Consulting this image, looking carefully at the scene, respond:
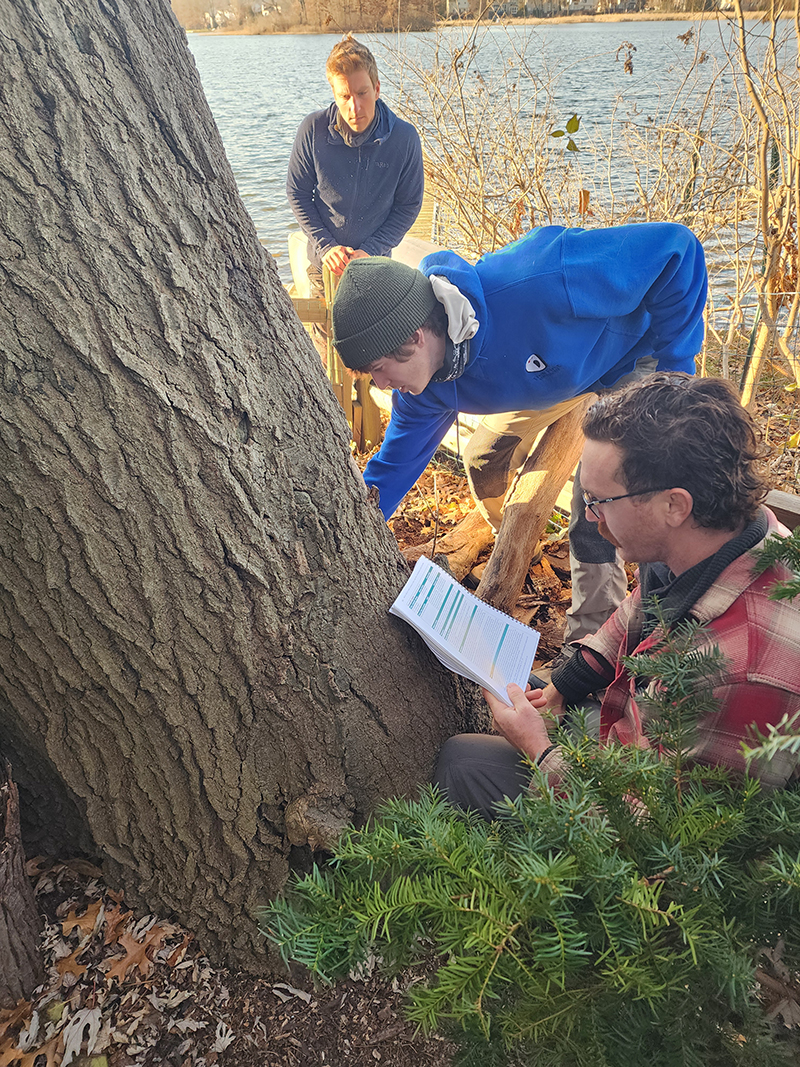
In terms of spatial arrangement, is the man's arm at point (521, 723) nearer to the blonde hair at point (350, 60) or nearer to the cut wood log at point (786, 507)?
the cut wood log at point (786, 507)

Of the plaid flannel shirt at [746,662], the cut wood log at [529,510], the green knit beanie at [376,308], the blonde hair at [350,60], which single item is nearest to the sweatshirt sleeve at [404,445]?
the green knit beanie at [376,308]

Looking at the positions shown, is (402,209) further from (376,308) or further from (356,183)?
(376,308)

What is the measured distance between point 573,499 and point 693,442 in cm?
130

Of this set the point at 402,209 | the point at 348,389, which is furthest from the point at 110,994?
the point at 402,209

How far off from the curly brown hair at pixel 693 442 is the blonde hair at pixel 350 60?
2886 mm

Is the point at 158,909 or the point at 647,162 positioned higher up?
the point at 647,162

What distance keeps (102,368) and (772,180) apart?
5046 mm

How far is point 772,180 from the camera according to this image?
492 cm

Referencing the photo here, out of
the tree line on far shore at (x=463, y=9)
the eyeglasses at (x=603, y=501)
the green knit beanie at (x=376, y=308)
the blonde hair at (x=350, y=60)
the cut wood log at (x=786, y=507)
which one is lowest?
the cut wood log at (x=786, y=507)

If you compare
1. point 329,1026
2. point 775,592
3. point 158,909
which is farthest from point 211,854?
point 775,592

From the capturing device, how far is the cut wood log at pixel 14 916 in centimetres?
173

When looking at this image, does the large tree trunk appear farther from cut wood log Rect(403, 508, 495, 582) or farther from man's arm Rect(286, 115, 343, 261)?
man's arm Rect(286, 115, 343, 261)

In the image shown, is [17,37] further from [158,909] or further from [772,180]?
[772,180]

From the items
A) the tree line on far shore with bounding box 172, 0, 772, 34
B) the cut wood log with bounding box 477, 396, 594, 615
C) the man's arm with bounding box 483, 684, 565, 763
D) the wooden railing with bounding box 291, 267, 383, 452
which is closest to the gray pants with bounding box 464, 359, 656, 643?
the cut wood log with bounding box 477, 396, 594, 615
